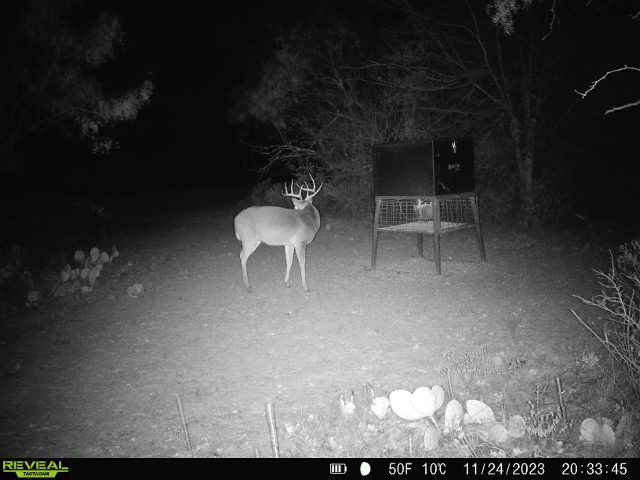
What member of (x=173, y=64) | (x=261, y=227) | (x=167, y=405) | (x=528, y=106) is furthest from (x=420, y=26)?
(x=173, y=64)

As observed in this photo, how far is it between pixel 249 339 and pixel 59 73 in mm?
10081

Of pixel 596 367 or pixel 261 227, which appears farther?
pixel 261 227

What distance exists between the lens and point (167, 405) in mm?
3502

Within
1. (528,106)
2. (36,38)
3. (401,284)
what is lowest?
(401,284)

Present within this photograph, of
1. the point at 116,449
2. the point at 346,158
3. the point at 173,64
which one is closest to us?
the point at 116,449

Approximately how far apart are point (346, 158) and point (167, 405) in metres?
10.3

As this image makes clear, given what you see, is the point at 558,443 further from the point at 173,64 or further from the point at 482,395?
the point at 173,64

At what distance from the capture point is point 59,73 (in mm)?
Answer: 11664
